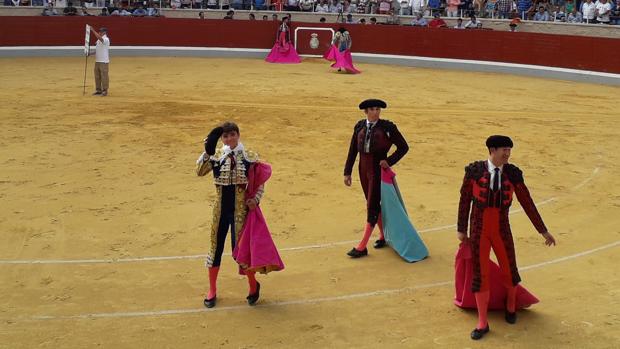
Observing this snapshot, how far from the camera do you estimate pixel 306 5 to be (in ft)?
78.3

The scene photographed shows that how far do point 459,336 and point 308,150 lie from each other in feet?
18.4

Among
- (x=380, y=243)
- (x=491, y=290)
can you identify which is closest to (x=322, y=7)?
(x=380, y=243)

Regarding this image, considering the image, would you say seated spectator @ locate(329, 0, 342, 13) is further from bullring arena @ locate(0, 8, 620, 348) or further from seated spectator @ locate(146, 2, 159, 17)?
bullring arena @ locate(0, 8, 620, 348)

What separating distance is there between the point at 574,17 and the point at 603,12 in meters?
0.83

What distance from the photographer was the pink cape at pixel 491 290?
498cm

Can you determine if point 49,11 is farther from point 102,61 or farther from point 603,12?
point 603,12

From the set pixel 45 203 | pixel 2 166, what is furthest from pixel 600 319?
pixel 2 166

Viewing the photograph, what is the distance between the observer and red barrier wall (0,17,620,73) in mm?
19172

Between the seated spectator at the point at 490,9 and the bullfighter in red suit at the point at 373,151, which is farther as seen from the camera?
the seated spectator at the point at 490,9

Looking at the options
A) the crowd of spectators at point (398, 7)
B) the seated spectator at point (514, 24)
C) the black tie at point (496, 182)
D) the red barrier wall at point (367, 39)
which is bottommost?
the black tie at point (496, 182)

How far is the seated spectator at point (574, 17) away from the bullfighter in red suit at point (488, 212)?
56.8ft

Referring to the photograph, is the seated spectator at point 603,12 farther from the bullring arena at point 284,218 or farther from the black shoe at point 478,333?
the black shoe at point 478,333

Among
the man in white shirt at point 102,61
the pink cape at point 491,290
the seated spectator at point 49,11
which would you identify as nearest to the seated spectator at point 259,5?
the seated spectator at point 49,11

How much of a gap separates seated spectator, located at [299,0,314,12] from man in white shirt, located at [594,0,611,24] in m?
8.69
